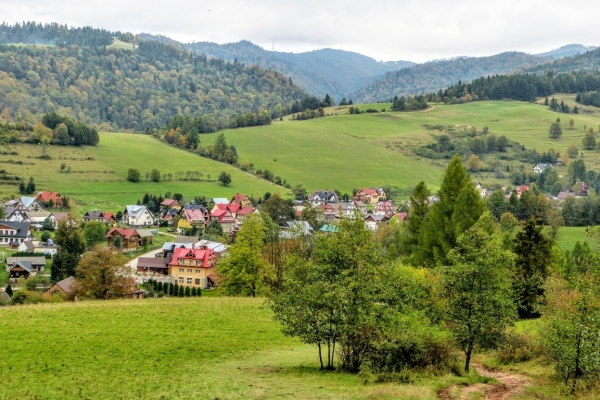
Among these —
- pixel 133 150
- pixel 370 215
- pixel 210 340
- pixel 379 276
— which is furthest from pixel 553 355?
pixel 133 150

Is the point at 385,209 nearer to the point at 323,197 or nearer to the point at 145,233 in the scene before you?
the point at 323,197

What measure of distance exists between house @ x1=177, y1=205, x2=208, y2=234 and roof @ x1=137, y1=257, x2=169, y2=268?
27127mm

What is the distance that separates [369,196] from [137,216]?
46052 mm

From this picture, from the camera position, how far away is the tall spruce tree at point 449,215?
35.4 m

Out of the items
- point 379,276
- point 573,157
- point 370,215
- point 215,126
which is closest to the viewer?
point 379,276

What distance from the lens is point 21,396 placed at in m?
16.8

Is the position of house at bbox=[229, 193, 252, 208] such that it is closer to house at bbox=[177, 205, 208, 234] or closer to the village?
the village

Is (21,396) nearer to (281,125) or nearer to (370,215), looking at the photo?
(370,215)

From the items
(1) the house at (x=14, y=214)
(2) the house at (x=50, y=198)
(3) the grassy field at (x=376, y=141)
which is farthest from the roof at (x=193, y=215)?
(3) the grassy field at (x=376, y=141)

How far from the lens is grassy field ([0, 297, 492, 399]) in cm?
1709

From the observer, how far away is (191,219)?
10031cm

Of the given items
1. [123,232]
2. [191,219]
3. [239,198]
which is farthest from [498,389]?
[239,198]

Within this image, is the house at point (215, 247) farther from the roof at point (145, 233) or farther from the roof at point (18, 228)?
the roof at point (18, 228)

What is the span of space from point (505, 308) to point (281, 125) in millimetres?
158877
